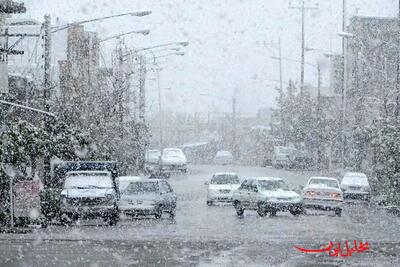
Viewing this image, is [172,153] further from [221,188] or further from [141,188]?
[141,188]

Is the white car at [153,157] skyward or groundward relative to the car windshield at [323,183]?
groundward

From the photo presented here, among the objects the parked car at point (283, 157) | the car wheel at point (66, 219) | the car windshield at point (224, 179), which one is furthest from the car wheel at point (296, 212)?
the parked car at point (283, 157)

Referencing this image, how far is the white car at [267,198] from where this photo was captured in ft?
112

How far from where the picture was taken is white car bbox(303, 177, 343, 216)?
35.3 meters

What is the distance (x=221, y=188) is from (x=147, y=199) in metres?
9.31

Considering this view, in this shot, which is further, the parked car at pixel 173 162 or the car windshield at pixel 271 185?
the parked car at pixel 173 162

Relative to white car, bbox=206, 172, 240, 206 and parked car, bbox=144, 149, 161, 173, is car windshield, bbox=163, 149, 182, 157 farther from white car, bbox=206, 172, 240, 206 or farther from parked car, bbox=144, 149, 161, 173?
white car, bbox=206, 172, 240, 206

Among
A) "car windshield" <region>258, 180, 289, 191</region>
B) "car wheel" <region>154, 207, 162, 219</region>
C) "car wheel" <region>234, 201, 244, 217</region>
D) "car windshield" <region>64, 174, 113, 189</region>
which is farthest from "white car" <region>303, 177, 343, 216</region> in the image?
"car windshield" <region>64, 174, 113, 189</region>

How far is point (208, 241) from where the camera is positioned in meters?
22.9

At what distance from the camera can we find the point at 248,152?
108 metres

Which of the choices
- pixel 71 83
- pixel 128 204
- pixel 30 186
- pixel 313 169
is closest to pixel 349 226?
pixel 128 204

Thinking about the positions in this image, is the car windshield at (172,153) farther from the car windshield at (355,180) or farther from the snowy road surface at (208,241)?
the snowy road surface at (208,241)

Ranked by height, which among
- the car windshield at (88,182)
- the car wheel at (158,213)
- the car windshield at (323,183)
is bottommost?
the car wheel at (158,213)

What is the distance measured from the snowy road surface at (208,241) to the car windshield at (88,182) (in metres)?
1.28
